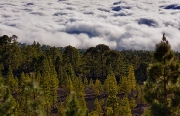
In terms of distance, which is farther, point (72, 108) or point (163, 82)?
point (72, 108)

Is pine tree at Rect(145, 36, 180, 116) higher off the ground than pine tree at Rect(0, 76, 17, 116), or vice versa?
pine tree at Rect(145, 36, 180, 116)

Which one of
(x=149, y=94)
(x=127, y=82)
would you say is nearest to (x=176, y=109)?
(x=149, y=94)

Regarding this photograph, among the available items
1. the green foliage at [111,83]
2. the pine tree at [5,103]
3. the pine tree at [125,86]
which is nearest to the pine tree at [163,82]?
the pine tree at [5,103]

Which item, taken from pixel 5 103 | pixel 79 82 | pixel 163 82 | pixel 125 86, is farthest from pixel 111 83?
pixel 125 86

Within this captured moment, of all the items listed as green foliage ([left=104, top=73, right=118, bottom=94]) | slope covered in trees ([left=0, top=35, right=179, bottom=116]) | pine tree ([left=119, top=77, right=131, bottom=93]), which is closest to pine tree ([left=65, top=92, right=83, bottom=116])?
slope covered in trees ([left=0, top=35, right=179, bottom=116])

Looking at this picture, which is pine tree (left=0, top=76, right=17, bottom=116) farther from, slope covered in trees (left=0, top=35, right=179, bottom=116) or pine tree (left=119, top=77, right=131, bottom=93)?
pine tree (left=119, top=77, right=131, bottom=93)

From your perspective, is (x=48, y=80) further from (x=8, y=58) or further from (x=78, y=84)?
(x=8, y=58)

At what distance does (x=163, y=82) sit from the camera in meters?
26.6

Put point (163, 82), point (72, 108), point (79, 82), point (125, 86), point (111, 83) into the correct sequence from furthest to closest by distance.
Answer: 1. point (125, 86)
2. point (79, 82)
3. point (111, 83)
4. point (72, 108)
5. point (163, 82)

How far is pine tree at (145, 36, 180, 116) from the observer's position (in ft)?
82.9

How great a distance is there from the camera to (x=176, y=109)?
2530 cm

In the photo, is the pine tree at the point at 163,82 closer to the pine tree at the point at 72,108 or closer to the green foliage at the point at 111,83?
the pine tree at the point at 72,108

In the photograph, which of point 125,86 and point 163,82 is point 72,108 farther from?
point 125,86

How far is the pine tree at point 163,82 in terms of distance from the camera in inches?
995
